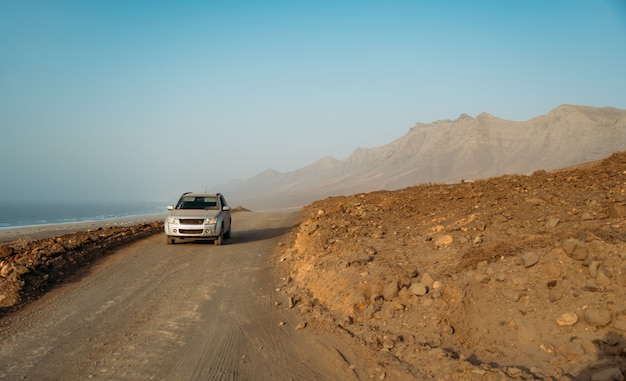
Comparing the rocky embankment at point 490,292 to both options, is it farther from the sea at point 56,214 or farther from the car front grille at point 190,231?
the sea at point 56,214

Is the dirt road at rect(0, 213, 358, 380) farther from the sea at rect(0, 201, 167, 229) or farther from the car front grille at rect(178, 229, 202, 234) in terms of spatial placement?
the sea at rect(0, 201, 167, 229)

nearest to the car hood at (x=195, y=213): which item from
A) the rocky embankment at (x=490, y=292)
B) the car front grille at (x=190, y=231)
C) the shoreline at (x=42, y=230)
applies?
the car front grille at (x=190, y=231)

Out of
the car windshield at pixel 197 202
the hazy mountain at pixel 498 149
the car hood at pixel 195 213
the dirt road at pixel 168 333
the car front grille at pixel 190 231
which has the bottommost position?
the dirt road at pixel 168 333

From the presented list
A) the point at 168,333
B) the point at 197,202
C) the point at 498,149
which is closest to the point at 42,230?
the point at 197,202

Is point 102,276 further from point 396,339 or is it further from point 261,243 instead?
point 396,339

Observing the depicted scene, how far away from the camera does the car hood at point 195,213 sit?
577 inches

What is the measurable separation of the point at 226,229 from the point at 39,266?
22.6ft

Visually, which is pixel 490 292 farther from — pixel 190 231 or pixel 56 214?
pixel 56 214

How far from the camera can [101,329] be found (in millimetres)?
Answer: 6918

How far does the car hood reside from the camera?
14.6 m

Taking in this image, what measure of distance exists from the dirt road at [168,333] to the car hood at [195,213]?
367 centimetres

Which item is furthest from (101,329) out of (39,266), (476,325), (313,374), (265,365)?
(476,325)

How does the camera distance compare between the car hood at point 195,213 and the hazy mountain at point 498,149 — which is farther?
the hazy mountain at point 498,149

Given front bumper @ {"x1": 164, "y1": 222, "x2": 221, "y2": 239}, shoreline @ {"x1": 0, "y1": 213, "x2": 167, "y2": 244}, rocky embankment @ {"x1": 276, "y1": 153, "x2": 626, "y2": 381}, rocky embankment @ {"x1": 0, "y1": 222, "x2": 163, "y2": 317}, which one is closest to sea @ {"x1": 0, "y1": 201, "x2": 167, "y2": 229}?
shoreline @ {"x1": 0, "y1": 213, "x2": 167, "y2": 244}
